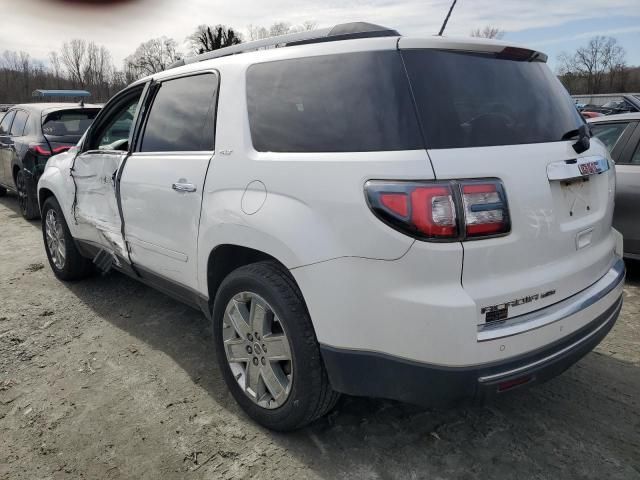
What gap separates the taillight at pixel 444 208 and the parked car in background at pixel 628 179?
3.14 m

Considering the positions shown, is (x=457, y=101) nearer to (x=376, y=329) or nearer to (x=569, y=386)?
(x=376, y=329)

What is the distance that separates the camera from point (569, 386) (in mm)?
2844

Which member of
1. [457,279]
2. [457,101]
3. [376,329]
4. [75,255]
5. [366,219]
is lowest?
[75,255]

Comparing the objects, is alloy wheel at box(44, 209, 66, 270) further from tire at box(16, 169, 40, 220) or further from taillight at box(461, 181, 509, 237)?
taillight at box(461, 181, 509, 237)

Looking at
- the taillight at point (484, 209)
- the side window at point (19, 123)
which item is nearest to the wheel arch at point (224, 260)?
the taillight at point (484, 209)

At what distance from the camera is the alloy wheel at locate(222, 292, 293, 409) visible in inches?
91.4

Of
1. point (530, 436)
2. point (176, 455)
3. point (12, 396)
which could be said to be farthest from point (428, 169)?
point (12, 396)

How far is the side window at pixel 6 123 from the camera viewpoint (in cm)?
829

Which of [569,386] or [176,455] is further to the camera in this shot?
[569,386]

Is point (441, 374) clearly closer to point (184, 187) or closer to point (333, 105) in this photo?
point (333, 105)

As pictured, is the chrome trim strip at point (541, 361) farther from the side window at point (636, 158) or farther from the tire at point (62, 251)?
the tire at point (62, 251)

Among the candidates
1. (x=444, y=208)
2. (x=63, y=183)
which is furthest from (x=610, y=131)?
(x=63, y=183)

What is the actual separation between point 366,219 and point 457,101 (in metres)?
0.61

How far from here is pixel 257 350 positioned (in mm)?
2436
